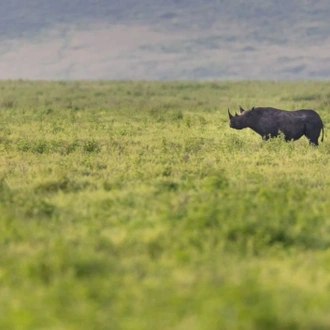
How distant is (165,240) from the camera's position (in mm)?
10828

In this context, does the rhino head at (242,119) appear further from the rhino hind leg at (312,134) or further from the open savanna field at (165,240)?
the open savanna field at (165,240)

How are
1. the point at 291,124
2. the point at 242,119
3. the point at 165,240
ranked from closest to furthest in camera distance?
1. the point at 165,240
2. the point at 291,124
3. the point at 242,119

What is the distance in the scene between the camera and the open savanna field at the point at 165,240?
27.0ft

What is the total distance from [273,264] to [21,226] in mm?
3150

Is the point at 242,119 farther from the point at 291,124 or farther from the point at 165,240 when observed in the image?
the point at 165,240

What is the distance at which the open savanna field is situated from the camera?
8.22 m

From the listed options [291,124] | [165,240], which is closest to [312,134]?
[291,124]

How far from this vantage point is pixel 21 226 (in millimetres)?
11625

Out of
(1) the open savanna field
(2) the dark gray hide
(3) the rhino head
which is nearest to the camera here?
(1) the open savanna field

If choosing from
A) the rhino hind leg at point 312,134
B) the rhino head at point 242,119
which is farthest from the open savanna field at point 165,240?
the rhino head at point 242,119

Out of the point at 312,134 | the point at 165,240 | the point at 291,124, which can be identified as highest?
the point at 165,240

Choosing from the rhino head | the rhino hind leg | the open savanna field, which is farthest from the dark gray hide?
the open savanna field

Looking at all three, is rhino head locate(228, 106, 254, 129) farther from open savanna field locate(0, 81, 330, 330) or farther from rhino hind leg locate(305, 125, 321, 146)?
open savanna field locate(0, 81, 330, 330)

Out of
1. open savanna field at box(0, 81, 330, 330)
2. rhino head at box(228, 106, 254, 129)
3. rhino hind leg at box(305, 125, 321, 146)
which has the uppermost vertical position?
open savanna field at box(0, 81, 330, 330)
